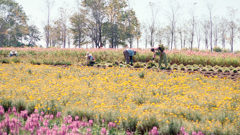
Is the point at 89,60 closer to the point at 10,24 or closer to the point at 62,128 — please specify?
the point at 62,128

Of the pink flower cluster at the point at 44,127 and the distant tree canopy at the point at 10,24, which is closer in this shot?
the pink flower cluster at the point at 44,127

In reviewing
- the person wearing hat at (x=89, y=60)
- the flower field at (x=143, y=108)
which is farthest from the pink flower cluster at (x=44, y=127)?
the person wearing hat at (x=89, y=60)

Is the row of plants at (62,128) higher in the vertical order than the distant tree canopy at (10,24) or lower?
lower

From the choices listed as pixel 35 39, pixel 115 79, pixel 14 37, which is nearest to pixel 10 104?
pixel 115 79

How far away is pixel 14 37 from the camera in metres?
54.2

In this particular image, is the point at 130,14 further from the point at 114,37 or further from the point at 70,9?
the point at 70,9

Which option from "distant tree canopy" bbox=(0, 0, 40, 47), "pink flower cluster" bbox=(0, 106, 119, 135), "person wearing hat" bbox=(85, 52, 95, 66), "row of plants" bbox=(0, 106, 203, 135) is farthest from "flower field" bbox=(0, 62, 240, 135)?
"distant tree canopy" bbox=(0, 0, 40, 47)

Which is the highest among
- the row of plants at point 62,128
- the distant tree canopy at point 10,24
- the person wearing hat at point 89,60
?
the distant tree canopy at point 10,24

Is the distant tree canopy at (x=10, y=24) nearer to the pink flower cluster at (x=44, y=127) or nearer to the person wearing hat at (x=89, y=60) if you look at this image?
the person wearing hat at (x=89, y=60)

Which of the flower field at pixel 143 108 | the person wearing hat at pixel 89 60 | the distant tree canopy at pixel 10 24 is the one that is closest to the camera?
the flower field at pixel 143 108

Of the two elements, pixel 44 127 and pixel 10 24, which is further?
pixel 10 24

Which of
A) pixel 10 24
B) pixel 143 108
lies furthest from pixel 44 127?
pixel 10 24

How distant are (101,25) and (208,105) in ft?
122

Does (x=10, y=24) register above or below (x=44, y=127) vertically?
above
